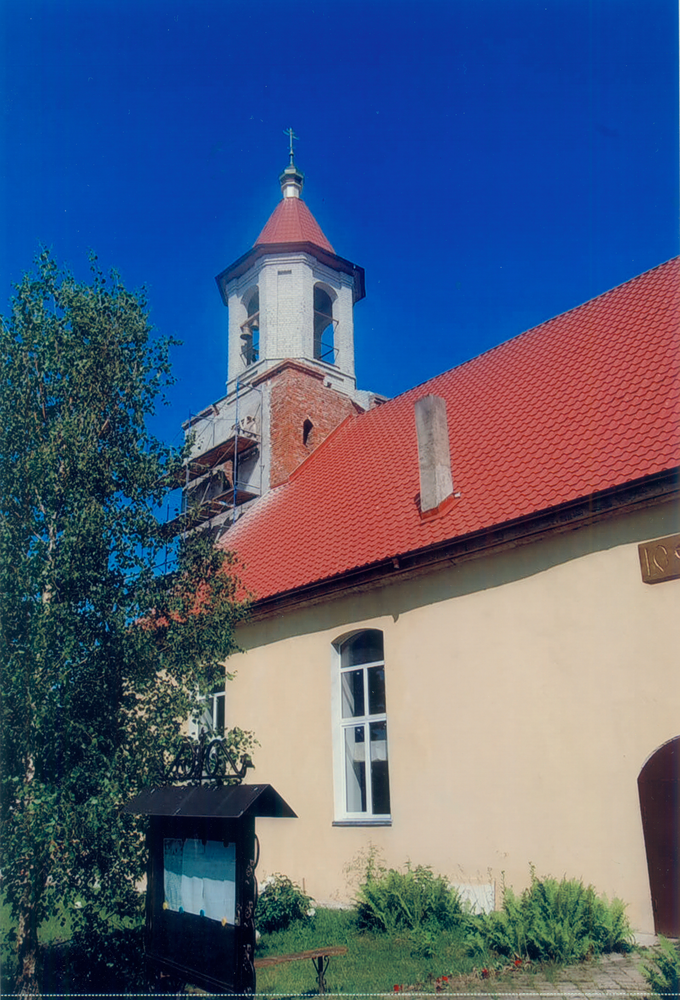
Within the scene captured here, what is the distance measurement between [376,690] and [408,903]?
10.7 feet

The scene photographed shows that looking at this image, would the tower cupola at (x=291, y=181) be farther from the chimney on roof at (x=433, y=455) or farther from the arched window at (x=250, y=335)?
the chimney on roof at (x=433, y=455)

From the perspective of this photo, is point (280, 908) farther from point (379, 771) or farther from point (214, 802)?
point (214, 802)

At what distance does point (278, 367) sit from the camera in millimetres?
20078

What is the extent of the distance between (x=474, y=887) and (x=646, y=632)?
357cm

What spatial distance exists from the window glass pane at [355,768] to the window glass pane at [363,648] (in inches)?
38.0

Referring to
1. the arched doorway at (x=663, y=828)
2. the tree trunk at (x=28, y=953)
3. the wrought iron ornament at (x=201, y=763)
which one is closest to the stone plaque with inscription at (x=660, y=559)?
the arched doorway at (x=663, y=828)

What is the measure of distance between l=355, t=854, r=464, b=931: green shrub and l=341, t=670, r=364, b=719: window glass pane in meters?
2.74

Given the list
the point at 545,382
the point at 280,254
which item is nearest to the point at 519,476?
the point at 545,382

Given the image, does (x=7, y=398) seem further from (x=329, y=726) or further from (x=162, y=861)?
(x=329, y=726)

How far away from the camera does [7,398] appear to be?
26.2ft

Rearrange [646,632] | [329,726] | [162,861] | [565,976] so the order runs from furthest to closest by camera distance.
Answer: [329,726] < [646,632] < [565,976] < [162,861]

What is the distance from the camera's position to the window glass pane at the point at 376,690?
11.8 meters

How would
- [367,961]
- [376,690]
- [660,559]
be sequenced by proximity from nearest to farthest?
[367,961], [660,559], [376,690]

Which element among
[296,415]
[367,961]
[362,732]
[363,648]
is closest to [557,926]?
[367,961]
